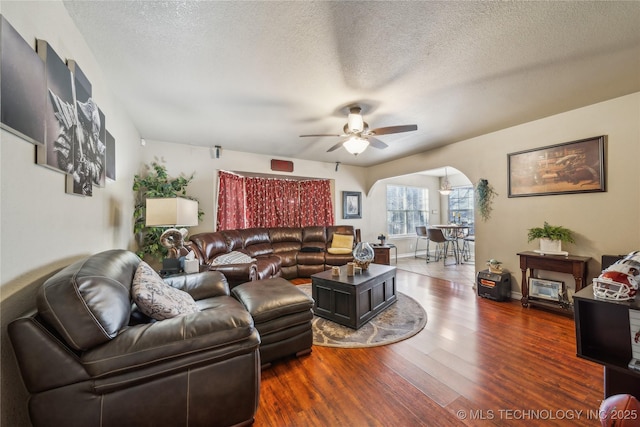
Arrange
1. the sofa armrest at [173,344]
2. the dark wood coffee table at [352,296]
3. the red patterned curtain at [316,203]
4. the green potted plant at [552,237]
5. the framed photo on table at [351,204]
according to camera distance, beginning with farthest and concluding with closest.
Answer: the framed photo on table at [351,204]
the red patterned curtain at [316,203]
the green potted plant at [552,237]
the dark wood coffee table at [352,296]
the sofa armrest at [173,344]

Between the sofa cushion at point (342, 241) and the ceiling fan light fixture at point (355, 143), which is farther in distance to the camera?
the sofa cushion at point (342, 241)

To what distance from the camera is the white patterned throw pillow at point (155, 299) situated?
1.30 m

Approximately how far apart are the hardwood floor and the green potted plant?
35.6 inches

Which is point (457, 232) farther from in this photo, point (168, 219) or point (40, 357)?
point (40, 357)

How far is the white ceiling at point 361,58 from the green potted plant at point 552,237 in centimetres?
142

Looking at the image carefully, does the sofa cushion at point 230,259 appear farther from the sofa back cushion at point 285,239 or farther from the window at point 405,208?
the window at point 405,208

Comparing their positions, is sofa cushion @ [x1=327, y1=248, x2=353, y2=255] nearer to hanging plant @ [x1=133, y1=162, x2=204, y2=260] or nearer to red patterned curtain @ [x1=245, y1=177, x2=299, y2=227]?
red patterned curtain @ [x1=245, y1=177, x2=299, y2=227]

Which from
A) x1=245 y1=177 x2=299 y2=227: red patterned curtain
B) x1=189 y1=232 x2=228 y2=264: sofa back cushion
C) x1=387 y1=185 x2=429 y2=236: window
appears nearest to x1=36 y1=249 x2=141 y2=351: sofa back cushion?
x1=189 y1=232 x2=228 y2=264: sofa back cushion

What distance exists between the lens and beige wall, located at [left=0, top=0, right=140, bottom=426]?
0.93 m

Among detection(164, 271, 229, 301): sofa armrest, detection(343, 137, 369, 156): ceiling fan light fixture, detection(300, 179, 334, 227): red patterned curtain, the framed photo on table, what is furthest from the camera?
the framed photo on table

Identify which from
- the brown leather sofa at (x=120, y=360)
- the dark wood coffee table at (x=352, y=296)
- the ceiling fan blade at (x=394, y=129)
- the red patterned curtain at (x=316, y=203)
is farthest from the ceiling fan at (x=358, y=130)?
the red patterned curtain at (x=316, y=203)

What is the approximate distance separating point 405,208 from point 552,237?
13.0ft

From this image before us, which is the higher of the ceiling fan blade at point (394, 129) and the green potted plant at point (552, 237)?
the ceiling fan blade at point (394, 129)

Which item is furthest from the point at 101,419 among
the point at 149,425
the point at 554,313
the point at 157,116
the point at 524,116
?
the point at 524,116
